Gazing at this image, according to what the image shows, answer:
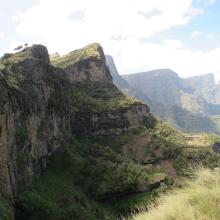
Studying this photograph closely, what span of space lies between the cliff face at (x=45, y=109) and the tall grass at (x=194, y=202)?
191 feet

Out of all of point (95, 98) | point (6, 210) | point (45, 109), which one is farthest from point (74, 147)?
point (6, 210)

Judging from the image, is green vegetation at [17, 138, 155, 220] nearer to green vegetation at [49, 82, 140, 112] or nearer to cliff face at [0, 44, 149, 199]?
cliff face at [0, 44, 149, 199]

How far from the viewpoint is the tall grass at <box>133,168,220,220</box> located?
402 inches

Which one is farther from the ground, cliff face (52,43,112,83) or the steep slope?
cliff face (52,43,112,83)

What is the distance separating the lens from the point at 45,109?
336ft

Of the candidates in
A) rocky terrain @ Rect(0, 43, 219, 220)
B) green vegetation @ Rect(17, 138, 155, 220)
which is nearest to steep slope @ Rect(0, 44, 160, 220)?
green vegetation @ Rect(17, 138, 155, 220)

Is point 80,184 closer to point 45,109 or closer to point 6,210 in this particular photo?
point 45,109

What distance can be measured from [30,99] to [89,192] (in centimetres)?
2444

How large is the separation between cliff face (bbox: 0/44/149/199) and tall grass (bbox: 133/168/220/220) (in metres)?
58.2

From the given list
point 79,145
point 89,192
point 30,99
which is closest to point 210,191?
point 30,99

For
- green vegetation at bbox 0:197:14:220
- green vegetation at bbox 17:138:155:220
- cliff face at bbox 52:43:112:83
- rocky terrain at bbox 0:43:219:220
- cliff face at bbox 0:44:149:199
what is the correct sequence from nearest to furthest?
1. green vegetation at bbox 0:197:14:220
2. cliff face at bbox 0:44:149:199
3. rocky terrain at bbox 0:43:219:220
4. green vegetation at bbox 17:138:155:220
5. cliff face at bbox 52:43:112:83

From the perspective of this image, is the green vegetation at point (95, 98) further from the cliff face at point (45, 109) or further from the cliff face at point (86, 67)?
the cliff face at point (86, 67)

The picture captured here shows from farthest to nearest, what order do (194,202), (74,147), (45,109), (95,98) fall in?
1. (95,98)
2. (74,147)
3. (45,109)
4. (194,202)

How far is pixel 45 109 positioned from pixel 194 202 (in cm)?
9284
